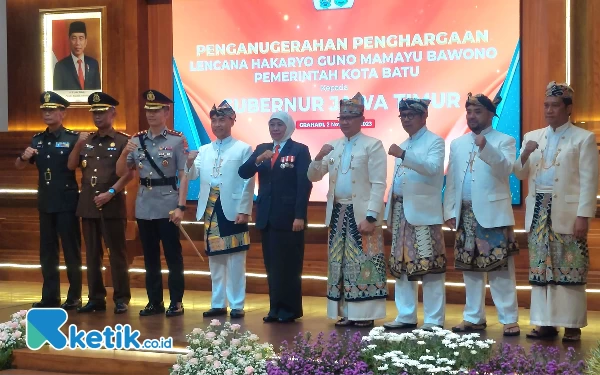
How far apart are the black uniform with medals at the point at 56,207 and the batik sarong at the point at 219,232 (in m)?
1.15

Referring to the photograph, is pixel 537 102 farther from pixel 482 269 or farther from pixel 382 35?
pixel 482 269

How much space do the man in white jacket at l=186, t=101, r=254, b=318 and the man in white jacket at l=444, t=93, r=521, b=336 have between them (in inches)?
61.3

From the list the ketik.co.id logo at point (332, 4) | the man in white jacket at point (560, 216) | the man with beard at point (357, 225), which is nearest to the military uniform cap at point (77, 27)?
the ketik.co.id logo at point (332, 4)

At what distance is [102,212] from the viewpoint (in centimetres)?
711

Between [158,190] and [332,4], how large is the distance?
273cm

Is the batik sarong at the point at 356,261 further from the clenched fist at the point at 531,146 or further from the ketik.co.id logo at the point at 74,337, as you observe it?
the ketik.co.id logo at the point at 74,337

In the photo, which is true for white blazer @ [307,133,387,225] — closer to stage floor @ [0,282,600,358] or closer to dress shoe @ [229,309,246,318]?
stage floor @ [0,282,600,358]

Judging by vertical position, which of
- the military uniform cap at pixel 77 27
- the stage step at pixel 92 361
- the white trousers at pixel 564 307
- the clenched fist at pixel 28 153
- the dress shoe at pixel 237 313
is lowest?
the stage step at pixel 92 361

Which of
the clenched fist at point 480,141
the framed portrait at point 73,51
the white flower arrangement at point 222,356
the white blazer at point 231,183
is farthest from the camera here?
the framed portrait at point 73,51

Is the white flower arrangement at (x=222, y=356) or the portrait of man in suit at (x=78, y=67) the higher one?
the portrait of man in suit at (x=78, y=67)

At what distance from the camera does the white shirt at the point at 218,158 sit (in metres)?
6.91

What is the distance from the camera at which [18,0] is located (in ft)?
32.0

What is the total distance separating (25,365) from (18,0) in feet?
16.6

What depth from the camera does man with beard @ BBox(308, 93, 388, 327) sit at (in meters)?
6.29
